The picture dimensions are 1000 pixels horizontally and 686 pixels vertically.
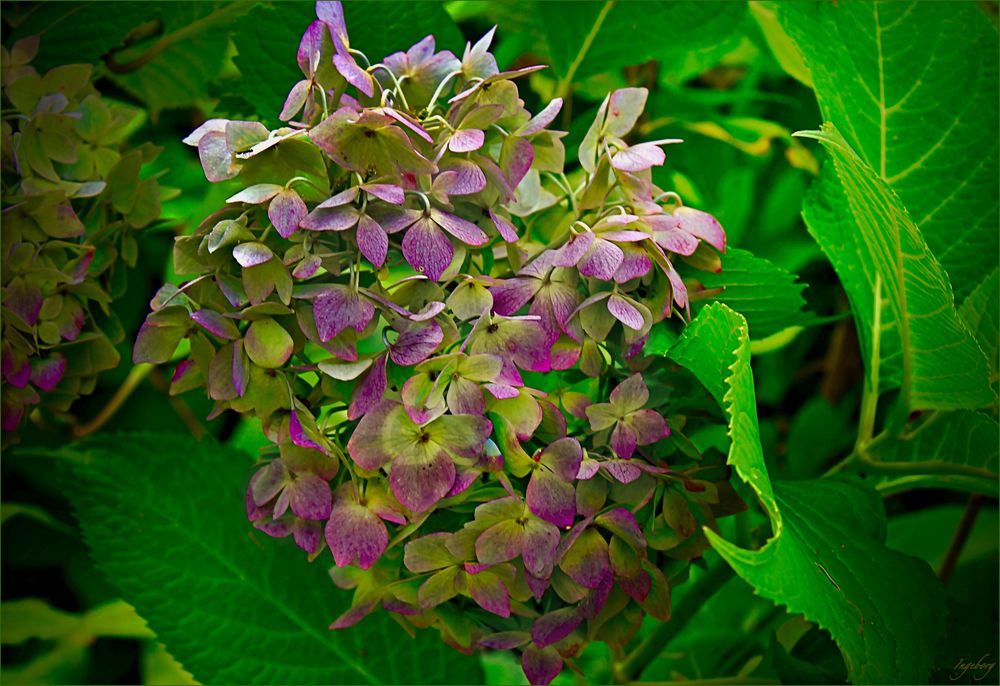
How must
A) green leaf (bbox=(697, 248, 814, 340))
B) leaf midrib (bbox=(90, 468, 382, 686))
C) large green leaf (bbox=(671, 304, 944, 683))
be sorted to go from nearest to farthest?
large green leaf (bbox=(671, 304, 944, 683)) < green leaf (bbox=(697, 248, 814, 340)) < leaf midrib (bbox=(90, 468, 382, 686))

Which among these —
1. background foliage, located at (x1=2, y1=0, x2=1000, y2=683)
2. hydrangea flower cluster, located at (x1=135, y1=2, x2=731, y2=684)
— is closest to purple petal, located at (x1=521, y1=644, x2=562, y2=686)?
hydrangea flower cluster, located at (x1=135, y1=2, x2=731, y2=684)

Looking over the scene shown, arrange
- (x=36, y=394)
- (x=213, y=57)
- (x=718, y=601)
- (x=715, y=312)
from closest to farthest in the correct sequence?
(x=715, y=312) < (x=36, y=394) < (x=213, y=57) < (x=718, y=601)

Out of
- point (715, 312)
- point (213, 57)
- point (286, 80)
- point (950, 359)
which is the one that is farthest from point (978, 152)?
point (213, 57)

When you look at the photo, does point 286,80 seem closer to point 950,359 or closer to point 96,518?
point 96,518

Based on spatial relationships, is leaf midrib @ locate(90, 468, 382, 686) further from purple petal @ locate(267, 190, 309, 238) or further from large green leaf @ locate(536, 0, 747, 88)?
large green leaf @ locate(536, 0, 747, 88)

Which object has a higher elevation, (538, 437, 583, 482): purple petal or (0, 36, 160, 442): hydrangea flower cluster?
(538, 437, 583, 482): purple petal
